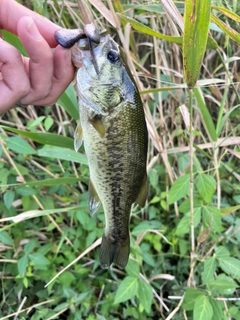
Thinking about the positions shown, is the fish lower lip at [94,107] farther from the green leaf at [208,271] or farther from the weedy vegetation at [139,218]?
the green leaf at [208,271]

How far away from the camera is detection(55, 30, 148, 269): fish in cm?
95

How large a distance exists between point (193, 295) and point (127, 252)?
1.18 feet

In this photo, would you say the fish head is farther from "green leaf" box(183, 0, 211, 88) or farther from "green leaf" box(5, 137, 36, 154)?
"green leaf" box(5, 137, 36, 154)

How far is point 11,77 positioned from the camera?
34.0 inches

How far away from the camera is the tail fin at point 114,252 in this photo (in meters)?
1.27

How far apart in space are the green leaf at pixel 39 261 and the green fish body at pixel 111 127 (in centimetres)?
57

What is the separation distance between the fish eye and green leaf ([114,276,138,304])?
0.94 m

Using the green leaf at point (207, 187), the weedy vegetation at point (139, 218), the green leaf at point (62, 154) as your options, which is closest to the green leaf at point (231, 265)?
A: the weedy vegetation at point (139, 218)

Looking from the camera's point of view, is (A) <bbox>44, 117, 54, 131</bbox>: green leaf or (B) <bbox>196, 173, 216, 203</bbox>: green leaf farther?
(A) <bbox>44, 117, 54, 131</bbox>: green leaf

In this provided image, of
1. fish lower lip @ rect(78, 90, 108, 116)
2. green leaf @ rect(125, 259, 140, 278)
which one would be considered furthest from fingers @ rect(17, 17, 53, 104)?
green leaf @ rect(125, 259, 140, 278)

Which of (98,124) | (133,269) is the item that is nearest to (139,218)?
(133,269)

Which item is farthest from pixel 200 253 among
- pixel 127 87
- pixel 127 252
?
pixel 127 87

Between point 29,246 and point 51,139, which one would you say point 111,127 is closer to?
point 51,139

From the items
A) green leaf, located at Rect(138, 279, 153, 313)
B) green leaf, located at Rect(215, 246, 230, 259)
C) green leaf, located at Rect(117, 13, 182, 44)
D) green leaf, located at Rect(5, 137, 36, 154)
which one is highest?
green leaf, located at Rect(117, 13, 182, 44)
